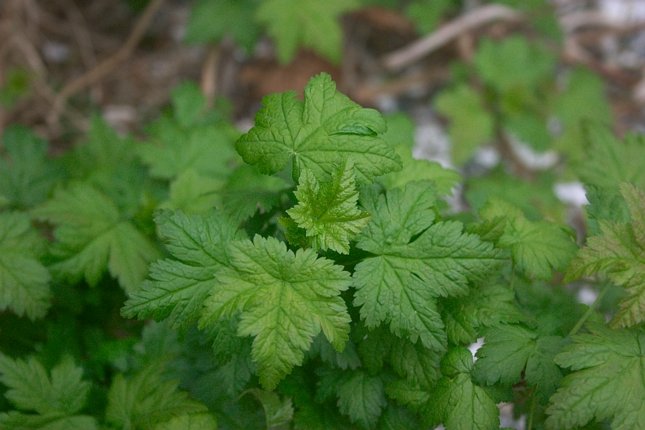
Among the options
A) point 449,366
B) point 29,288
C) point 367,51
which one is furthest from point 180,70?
point 449,366

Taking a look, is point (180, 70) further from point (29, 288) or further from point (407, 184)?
point (407, 184)

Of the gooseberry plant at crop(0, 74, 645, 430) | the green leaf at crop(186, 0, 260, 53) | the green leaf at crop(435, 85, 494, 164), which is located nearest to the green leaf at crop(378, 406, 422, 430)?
the gooseberry plant at crop(0, 74, 645, 430)

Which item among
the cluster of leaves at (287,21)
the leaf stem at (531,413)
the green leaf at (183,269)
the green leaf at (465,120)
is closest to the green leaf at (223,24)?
the cluster of leaves at (287,21)

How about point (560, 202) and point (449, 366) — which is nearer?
point (449, 366)

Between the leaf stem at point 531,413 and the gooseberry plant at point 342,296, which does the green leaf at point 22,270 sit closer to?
the gooseberry plant at point 342,296

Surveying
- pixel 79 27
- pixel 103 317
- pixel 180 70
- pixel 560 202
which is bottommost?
pixel 560 202

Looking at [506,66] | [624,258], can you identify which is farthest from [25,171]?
[506,66]
